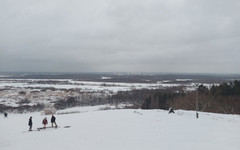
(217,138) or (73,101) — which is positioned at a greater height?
(217,138)

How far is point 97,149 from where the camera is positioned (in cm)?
1185

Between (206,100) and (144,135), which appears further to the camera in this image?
(206,100)

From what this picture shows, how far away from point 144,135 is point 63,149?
17.8 feet

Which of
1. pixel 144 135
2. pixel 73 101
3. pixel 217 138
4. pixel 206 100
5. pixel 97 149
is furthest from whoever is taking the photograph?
pixel 73 101

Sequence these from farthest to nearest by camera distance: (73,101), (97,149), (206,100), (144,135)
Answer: (73,101)
(206,100)
(144,135)
(97,149)

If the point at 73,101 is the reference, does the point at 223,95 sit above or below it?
above

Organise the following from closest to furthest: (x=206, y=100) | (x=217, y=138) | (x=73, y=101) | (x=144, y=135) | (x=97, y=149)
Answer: (x=97, y=149)
(x=217, y=138)
(x=144, y=135)
(x=206, y=100)
(x=73, y=101)

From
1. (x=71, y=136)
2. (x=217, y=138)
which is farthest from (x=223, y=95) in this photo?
(x=71, y=136)

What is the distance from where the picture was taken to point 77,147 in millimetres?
12289

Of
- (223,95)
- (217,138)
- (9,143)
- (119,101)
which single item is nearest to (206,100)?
(223,95)

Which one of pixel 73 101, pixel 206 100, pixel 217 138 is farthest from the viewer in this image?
pixel 73 101

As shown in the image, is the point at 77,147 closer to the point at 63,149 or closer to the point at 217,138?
the point at 63,149

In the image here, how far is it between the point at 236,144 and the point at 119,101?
8450cm

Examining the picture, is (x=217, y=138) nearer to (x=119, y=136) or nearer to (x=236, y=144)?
(x=236, y=144)
